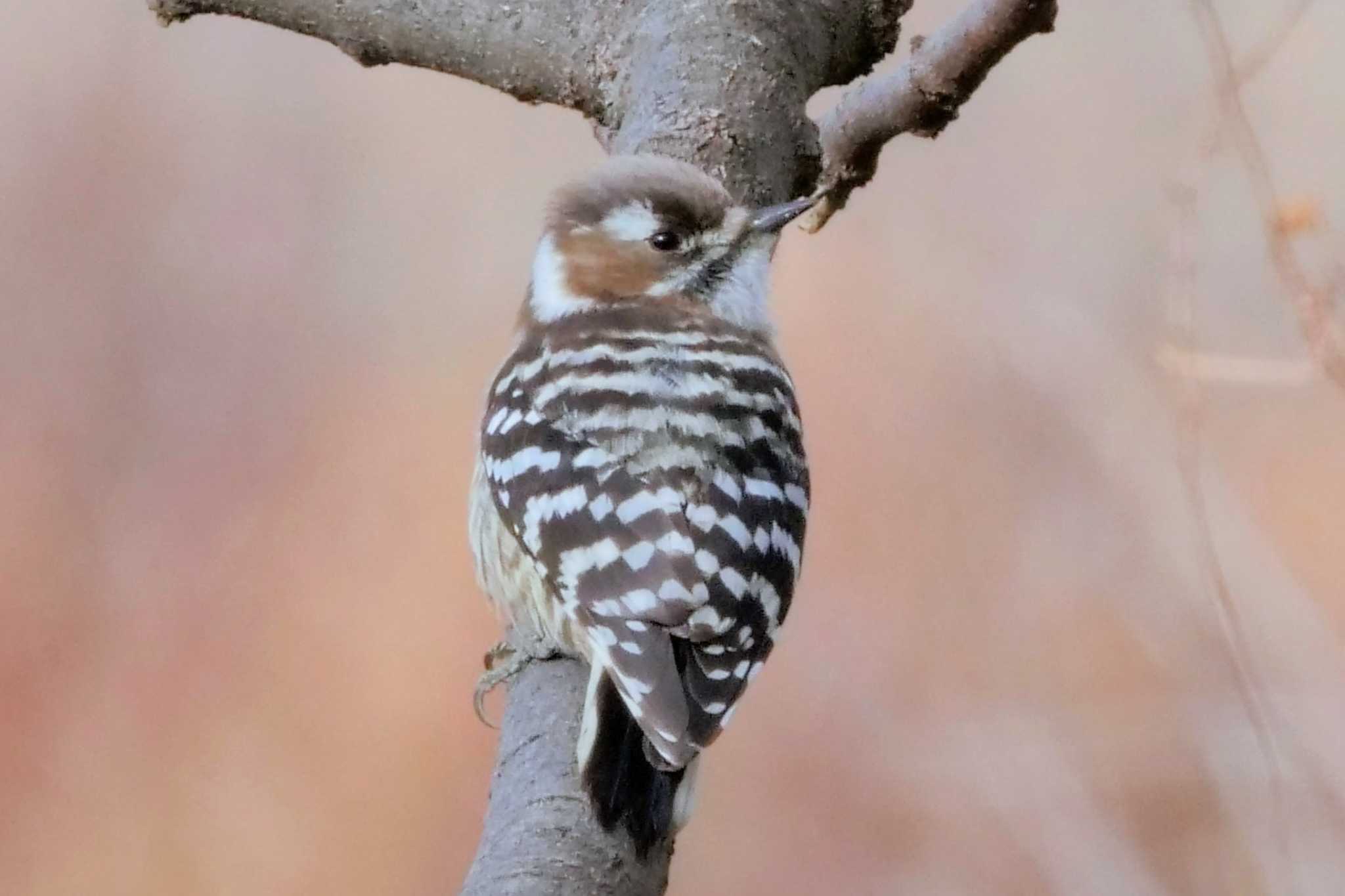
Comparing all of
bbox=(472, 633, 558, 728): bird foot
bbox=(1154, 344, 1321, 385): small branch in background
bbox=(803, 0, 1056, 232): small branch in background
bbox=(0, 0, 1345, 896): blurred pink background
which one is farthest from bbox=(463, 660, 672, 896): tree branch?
bbox=(1154, 344, 1321, 385): small branch in background

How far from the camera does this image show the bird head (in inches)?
55.1

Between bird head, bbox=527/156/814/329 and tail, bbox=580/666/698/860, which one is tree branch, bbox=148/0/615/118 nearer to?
bird head, bbox=527/156/814/329

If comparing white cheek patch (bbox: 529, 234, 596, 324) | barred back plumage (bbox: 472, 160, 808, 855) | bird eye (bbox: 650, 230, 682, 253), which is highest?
bird eye (bbox: 650, 230, 682, 253)

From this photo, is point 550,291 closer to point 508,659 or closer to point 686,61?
point 686,61

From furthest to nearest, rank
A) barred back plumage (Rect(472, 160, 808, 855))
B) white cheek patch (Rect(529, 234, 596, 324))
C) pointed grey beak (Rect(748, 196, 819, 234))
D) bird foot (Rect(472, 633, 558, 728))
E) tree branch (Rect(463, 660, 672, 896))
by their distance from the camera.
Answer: white cheek patch (Rect(529, 234, 596, 324)), pointed grey beak (Rect(748, 196, 819, 234)), bird foot (Rect(472, 633, 558, 728)), barred back plumage (Rect(472, 160, 808, 855)), tree branch (Rect(463, 660, 672, 896))

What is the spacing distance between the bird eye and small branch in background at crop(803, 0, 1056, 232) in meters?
0.16

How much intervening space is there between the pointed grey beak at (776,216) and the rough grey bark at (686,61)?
0.06 m

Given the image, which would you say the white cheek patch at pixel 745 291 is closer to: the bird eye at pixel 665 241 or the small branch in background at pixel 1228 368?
the bird eye at pixel 665 241

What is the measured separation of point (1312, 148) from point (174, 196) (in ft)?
6.90

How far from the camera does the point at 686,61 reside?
148 centimetres

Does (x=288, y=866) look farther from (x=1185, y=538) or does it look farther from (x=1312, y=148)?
(x=1312, y=148)

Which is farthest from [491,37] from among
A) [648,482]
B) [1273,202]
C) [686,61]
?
[1273,202]

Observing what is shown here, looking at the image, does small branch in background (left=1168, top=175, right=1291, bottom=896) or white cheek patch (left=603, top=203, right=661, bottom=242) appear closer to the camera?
white cheek patch (left=603, top=203, right=661, bottom=242)

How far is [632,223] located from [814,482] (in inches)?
51.3
